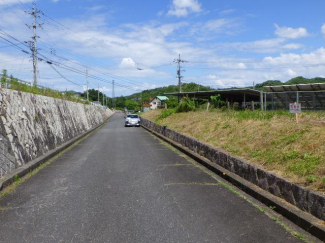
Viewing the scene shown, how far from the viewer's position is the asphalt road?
4.35m

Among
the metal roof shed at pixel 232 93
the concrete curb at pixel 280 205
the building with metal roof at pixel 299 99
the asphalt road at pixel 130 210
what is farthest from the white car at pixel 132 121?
the concrete curb at pixel 280 205

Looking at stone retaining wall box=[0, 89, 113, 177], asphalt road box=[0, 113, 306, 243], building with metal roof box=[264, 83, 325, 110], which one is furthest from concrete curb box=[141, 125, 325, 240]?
building with metal roof box=[264, 83, 325, 110]

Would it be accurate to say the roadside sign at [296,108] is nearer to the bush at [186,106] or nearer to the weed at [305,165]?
the weed at [305,165]

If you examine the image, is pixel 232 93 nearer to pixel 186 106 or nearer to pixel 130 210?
pixel 186 106

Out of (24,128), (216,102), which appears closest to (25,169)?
(24,128)

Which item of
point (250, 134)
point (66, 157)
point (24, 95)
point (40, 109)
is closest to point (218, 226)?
Result: point (250, 134)

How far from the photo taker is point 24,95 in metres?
11.7

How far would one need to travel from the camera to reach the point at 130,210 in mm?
5410

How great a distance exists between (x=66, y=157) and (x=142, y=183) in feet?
19.1

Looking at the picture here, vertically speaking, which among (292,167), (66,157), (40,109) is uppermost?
(40,109)

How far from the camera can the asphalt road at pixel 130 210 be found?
4.35 m

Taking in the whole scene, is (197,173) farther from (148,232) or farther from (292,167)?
(148,232)

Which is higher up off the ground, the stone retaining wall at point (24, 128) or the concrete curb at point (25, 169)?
the stone retaining wall at point (24, 128)

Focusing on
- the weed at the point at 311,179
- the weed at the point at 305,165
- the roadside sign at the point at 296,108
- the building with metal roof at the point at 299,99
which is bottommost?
the weed at the point at 311,179
